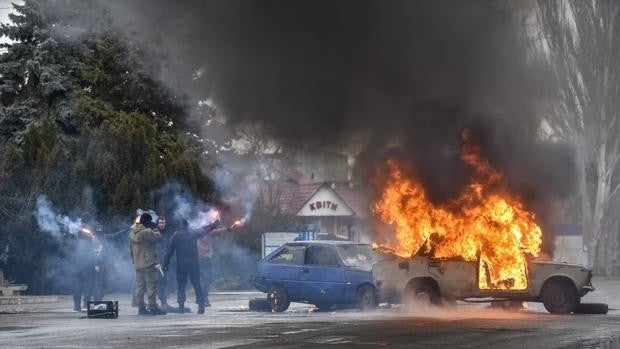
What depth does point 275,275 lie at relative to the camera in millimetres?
23297

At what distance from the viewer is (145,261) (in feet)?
71.8

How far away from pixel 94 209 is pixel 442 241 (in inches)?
443

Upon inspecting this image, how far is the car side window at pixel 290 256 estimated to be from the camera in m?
23.3

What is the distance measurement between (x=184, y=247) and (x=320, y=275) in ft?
9.23

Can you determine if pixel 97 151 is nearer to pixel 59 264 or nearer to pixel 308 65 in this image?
pixel 59 264

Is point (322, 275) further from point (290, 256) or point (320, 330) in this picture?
point (320, 330)

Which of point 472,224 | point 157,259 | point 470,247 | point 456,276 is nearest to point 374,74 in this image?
point 472,224

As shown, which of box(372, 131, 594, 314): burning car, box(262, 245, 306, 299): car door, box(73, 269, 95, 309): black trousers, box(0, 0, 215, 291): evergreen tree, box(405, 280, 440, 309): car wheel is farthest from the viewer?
box(0, 0, 215, 291): evergreen tree

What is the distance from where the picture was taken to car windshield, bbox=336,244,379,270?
75.2ft

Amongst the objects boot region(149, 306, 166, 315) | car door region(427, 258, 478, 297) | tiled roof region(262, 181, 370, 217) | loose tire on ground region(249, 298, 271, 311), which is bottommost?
boot region(149, 306, 166, 315)

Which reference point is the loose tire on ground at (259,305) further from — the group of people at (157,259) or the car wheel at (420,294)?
the car wheel at (420,294)

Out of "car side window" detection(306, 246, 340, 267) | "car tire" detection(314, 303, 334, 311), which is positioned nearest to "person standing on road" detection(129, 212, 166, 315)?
"car side window" detection(306, 246, 340, 267)

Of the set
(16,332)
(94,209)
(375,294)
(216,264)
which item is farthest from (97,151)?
(16,332)

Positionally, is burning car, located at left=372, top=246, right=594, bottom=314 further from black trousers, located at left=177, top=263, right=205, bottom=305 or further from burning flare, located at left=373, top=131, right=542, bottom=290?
black trousers, located at left=177, top=263, right=205, bottom=305
